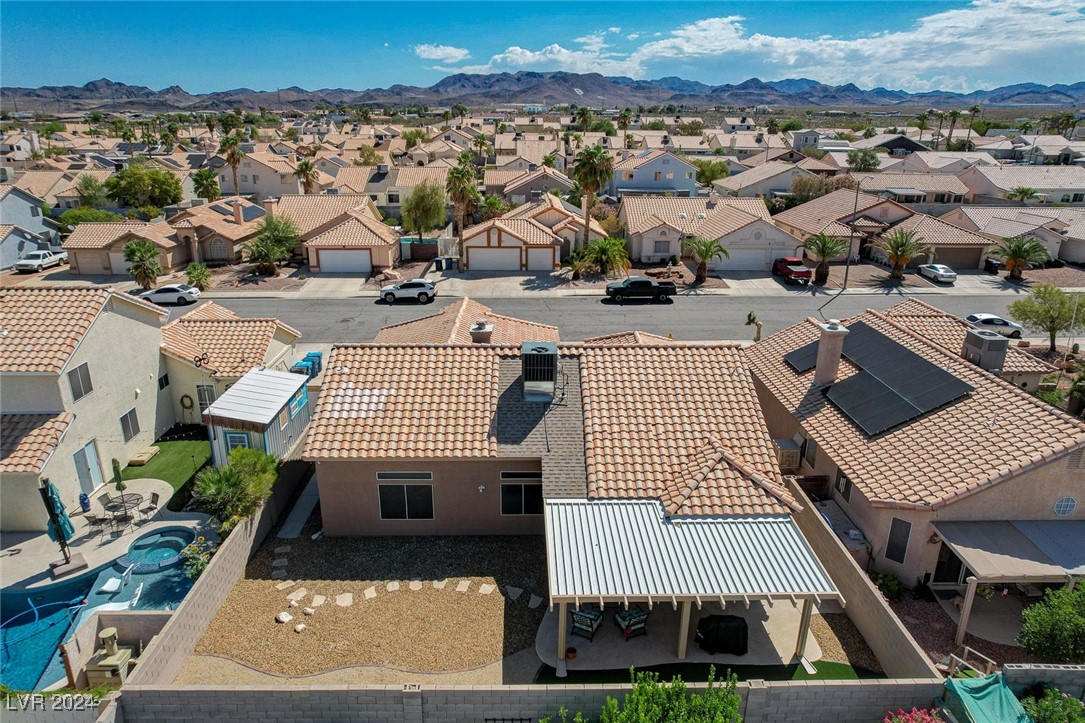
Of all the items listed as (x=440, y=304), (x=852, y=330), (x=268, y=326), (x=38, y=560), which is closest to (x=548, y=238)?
(x=440, y=304)

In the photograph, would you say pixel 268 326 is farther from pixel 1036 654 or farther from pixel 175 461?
pixel 1036 654

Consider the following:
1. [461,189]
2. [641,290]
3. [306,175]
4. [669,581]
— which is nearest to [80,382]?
[669,581]

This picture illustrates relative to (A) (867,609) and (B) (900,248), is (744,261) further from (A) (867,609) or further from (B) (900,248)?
(A) (867,609)

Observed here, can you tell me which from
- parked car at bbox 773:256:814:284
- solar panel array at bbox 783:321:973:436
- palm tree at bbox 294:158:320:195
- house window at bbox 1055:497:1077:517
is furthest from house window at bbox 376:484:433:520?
palm tree at bbox 294:158:320:195

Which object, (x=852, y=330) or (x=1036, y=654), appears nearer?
(x=1036, y=654)

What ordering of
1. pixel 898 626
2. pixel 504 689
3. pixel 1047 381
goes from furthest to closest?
pixel 1047 381
pixel 898 626
pixel 504 689

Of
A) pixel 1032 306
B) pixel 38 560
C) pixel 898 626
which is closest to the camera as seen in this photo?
pixel 898 626

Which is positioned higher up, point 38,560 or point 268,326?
point 268,326
